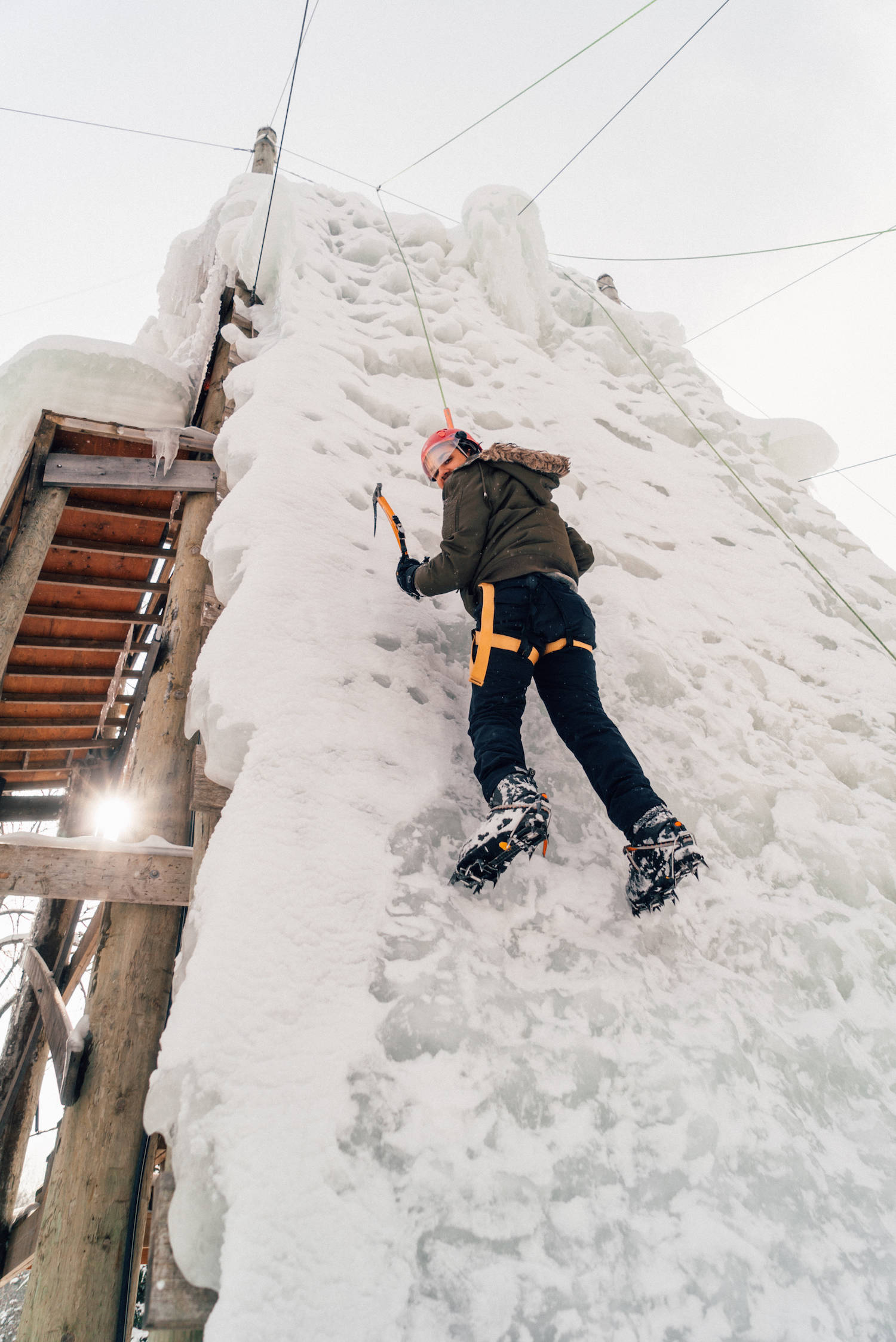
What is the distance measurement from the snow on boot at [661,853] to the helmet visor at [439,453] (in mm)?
1526

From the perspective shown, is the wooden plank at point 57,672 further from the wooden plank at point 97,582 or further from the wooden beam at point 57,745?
the wooden plank at point 97,582

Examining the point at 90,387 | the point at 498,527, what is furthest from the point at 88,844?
the point at 90,387

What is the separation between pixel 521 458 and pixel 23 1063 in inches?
163

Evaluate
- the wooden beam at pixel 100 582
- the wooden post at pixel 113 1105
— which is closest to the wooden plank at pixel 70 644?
the wooden beam at pixel 100 582

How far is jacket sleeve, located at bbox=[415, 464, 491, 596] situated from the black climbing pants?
0.15 meters

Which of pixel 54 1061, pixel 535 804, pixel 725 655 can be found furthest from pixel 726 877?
pixel 54 1061

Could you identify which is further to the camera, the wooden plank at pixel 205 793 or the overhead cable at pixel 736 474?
the overhead cable at pixel 736 474

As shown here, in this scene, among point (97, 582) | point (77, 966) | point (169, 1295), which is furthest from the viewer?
point (97, 582)

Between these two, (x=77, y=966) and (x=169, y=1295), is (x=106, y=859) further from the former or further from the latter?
(x=77, y=966)

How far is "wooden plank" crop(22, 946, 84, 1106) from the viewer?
1.79 meters

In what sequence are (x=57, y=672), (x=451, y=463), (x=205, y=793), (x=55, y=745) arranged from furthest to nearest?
(x=55, y=745), (x=57, y=672), (x=451, y=463), (x=205, y=793)

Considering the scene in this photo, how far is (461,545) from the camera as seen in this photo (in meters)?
1.96

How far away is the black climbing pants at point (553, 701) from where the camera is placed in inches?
62.4

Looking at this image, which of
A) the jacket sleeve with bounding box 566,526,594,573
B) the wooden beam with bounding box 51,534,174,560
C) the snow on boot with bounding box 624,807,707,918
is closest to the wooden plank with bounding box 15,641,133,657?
the wooden beam with bounding box 51,534,174,560
